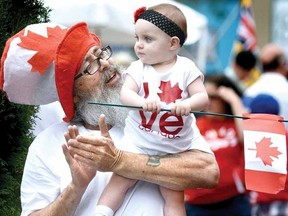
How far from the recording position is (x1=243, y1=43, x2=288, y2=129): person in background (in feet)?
24.0

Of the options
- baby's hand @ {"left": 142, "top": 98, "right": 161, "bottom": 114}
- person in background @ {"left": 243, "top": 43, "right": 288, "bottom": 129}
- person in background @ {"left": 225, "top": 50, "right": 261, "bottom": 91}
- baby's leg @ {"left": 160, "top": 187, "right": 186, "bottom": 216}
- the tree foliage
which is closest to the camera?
baby's hand @ {"left": 142, "top": 98, "right": 161, "bottom": 114}

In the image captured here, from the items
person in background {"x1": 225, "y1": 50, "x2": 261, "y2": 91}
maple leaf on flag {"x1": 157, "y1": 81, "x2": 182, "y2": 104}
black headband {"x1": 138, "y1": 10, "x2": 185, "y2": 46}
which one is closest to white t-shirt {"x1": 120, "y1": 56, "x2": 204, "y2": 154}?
maple leaf on flag {"x1": 157, "y1": 81, "x2": 182, "y2": 104}

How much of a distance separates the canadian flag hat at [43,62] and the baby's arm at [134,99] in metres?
0.34

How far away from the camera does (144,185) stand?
3.69m

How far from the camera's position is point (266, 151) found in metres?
3.67

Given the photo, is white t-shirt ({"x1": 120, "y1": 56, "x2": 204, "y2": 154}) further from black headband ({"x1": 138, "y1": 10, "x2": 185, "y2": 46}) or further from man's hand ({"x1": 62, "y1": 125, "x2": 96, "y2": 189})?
man's hand ({"x1": 62, "y1": 125, "x2": 96, "y2": 189})

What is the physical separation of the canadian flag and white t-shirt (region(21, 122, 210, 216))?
0.42 metres

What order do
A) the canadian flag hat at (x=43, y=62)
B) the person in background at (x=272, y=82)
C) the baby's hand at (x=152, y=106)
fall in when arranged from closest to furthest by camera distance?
the baby's hand at (x=152, y=106)
the canadian flag hat at (x=43, y=62)
the person in background at (x=272, y=82)

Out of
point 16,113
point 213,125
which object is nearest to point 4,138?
point 16,113

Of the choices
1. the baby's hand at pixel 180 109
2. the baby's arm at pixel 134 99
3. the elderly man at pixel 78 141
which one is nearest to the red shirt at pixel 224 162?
the elderly man at pixel 78 141

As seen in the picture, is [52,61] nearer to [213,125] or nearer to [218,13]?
[213,125]

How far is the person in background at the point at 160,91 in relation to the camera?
353 cm

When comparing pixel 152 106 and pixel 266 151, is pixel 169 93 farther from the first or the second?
pixel 266 151

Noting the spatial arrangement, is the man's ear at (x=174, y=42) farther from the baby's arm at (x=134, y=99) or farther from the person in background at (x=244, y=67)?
the person in background at (x=244, y=67)
